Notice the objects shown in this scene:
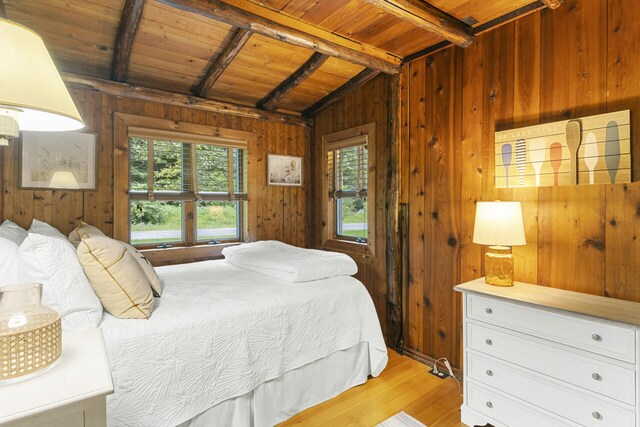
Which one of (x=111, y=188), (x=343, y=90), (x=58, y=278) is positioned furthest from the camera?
(x=343, y=90)

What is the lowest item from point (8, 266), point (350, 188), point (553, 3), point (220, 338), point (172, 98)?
point (220, 338)

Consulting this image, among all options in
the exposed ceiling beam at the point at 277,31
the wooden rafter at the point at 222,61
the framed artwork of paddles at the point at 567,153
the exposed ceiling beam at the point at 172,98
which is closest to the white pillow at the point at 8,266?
the exposed ceiling beam at the point at 277,31

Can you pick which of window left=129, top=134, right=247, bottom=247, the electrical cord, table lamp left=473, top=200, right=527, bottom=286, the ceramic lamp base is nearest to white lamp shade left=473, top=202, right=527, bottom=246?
table lamp left=473, top=200, right=527, bottom=286

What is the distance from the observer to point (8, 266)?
1479mm

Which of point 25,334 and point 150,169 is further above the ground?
point 150,169

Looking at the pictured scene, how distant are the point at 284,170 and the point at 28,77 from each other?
3168mm

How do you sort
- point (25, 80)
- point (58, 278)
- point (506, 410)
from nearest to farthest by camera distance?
point (25, 80) < point (58, 278) < point (506, 410)

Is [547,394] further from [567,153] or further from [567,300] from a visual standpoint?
[567,153]

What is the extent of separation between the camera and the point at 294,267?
2.36 meters

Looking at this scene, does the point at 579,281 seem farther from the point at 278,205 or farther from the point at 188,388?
the point at 278,205

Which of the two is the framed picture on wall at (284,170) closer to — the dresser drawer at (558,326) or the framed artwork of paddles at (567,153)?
the framed artwork of paddles at (567,153)

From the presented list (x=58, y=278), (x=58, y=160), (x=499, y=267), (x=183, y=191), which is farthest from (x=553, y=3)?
(x=58, y=160)

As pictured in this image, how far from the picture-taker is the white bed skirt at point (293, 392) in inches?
70.4

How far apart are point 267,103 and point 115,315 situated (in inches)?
104
